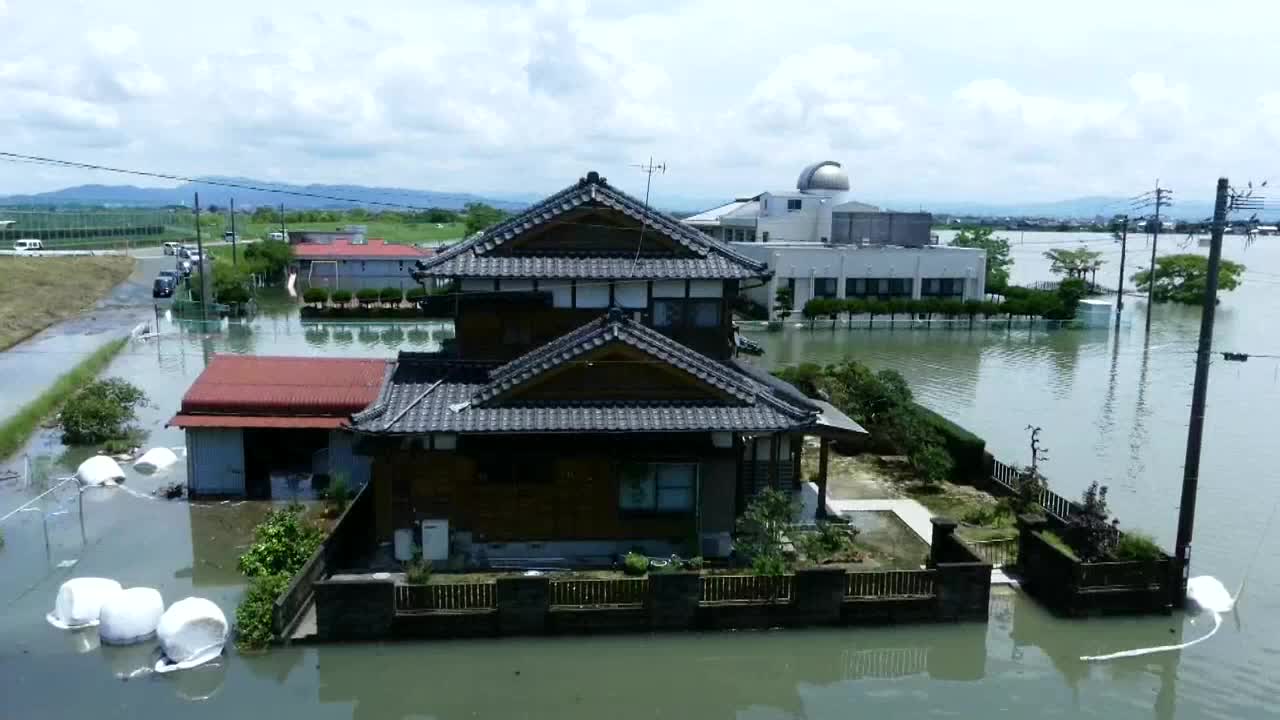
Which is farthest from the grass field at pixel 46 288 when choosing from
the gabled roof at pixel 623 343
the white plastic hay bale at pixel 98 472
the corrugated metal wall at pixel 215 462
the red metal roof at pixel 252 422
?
the gabled roof at pixel 623 343

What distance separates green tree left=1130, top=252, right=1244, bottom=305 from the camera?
229 feet

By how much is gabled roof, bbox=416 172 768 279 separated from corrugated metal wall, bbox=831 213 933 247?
4844 centimetres

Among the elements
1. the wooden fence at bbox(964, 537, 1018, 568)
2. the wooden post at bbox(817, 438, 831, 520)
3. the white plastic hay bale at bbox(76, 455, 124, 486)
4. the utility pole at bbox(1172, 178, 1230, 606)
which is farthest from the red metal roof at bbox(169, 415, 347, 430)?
the utility pole at bbox(1172, 178, 1230, 606)

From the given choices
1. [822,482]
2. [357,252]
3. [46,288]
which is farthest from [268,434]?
[357,252]

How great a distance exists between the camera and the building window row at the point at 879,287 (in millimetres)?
59781

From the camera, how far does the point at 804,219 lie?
69188mm

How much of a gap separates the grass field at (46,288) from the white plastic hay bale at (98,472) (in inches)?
1011

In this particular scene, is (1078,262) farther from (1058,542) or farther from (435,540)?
(435,540)

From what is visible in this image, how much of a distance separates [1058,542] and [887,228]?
51813 millimetres

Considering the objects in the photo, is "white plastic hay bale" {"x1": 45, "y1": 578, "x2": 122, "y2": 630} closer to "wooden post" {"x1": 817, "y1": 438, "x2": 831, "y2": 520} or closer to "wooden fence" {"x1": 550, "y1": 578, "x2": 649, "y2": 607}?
"wooden fence" {"x1": 550, "y1": 578, "x2": 649, "y2": 607}

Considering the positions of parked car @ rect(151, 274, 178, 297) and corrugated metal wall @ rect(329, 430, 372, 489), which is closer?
corrugated metal wall @ rect(329, 430, 372, 489)

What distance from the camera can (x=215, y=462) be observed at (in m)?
20.4

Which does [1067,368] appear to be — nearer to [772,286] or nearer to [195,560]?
[772,286]

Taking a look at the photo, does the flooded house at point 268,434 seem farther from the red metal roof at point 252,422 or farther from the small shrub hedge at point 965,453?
the small shrub hedge at point 965,453
